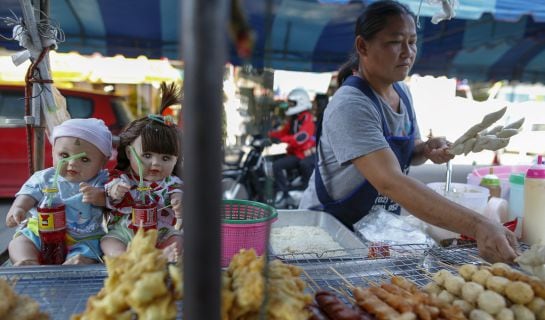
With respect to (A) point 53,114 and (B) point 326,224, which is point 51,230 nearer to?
(A) point 53,114

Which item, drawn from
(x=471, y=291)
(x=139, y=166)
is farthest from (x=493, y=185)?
(x=139, y=166)

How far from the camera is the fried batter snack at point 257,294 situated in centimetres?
95

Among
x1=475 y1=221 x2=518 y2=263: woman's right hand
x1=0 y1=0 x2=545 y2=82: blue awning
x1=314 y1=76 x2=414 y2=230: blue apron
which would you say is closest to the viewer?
x1=475 y1=221 x2=518 y2=263: woman's right hand

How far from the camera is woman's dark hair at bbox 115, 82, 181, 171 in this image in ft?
6.61

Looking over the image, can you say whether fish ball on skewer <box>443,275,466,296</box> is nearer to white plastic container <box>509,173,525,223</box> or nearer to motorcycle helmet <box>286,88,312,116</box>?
white plastic container <box>509,173,525,223</box>

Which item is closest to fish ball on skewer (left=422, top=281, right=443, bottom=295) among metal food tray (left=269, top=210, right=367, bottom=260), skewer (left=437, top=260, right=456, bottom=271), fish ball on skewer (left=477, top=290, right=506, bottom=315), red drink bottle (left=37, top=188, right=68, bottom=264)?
fish ball on skewer (left=477, top=290, right=506, bottom=315)

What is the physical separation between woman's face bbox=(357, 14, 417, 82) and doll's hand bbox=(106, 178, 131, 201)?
149 cm

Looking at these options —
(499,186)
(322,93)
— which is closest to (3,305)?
(499,186)

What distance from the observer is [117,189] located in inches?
77.1

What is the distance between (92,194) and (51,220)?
0.26 m

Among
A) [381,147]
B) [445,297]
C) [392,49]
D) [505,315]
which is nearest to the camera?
[505,315]

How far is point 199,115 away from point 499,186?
2.35 metres

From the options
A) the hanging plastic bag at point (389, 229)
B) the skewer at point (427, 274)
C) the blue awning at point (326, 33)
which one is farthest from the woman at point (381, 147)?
the blue awning at point (326, 33)

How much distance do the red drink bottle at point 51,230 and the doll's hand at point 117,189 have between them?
25cm
